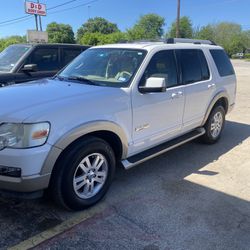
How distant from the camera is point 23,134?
286 centimetres

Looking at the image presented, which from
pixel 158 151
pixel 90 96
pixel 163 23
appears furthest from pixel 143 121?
pixel 163 23

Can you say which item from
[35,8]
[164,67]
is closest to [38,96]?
[164,67]

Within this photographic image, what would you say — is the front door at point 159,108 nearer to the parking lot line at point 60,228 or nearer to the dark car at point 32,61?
the parking lot line at point 60,228

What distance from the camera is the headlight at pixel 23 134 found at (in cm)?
286

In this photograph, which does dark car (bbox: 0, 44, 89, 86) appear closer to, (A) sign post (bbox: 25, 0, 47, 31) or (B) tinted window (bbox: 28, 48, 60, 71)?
(B) tinted window (bbox: 28, 48, 60, 71)

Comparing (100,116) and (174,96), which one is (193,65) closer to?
(174,96)

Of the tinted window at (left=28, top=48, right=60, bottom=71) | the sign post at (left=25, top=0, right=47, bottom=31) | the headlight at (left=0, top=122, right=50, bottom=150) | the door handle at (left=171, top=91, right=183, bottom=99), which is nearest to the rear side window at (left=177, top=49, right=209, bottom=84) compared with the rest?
the door handle at (left=171, top=91, right=183, bottom=99)

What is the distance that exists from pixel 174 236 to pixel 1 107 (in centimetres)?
213

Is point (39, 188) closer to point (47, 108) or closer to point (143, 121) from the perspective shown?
point (47, 108)

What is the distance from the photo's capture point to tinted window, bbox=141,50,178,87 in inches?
162

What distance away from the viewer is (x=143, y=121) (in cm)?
399

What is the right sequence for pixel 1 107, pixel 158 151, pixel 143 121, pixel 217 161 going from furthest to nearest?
1. pixel 217 161
2. pixel 158 151
3. pixel 143 121
4. pixel 1 107

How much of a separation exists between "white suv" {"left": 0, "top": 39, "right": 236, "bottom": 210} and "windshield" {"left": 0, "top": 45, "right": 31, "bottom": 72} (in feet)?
10.1

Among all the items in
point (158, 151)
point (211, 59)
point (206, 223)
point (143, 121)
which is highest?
point (211, 59)
